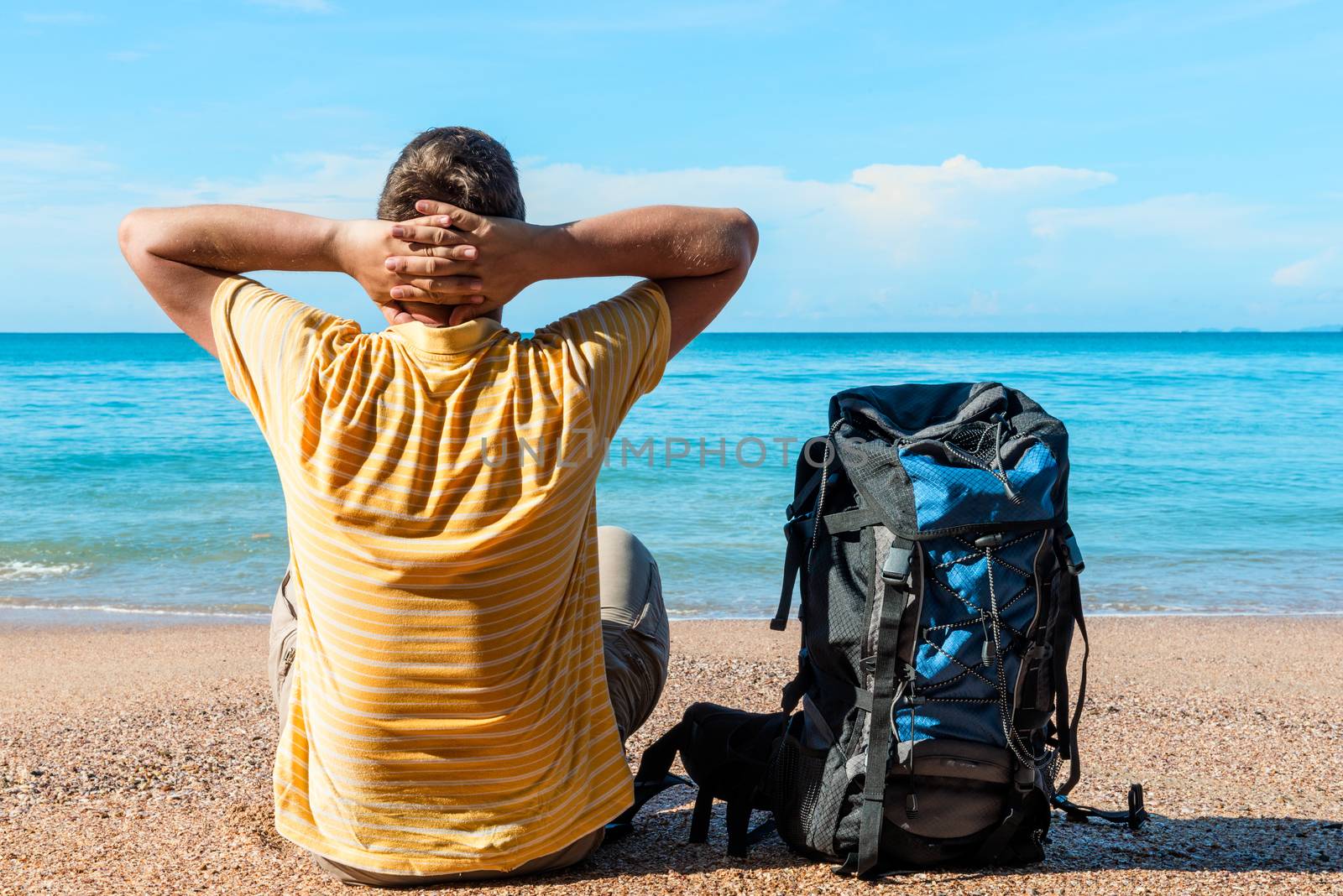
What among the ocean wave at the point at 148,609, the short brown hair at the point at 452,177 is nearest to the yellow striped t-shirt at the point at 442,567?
the short brown hair at the point at 452,177

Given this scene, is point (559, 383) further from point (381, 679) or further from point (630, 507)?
point (630, 507)

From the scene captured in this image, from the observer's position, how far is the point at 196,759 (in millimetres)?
3428

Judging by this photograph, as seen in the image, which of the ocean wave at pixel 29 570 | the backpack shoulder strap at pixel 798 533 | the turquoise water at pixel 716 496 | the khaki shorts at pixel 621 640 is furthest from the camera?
the ocean wave at pixel 29 570

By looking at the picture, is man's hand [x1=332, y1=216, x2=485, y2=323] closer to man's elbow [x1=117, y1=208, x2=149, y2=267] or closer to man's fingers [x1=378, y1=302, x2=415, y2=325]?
man's fingers [x1=378, y1=302, x2=415, y2=325]

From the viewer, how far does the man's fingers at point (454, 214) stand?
2.02m

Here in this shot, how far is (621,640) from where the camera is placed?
2527mm

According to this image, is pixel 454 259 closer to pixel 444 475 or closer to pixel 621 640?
pixel 444 475

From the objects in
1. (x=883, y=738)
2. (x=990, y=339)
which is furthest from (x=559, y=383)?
(x=990, y=339)

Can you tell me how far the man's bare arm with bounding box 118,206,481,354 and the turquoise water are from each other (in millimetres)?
5419

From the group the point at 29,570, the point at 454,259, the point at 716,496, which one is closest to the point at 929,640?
the point at 454,259

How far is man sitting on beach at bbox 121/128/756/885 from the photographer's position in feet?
6.30

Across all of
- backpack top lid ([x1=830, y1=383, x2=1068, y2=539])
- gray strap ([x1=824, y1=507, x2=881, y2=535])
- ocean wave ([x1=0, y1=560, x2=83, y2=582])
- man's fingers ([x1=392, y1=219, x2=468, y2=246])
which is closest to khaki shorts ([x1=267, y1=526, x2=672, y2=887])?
gray strap ([x1=824, y1=507, x2=881, y2=535])

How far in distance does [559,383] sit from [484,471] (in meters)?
0.22

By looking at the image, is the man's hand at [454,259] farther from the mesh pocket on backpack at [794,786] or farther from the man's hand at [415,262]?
the mesh pocket on backpack at [794,786]
